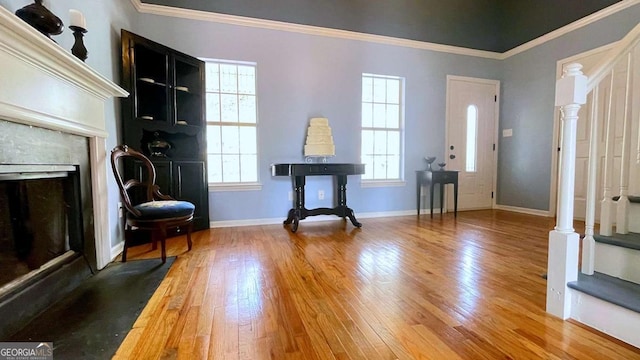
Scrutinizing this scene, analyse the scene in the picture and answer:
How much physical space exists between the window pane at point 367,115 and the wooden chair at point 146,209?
102 inches

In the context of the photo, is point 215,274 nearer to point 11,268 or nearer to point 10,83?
point 11,268

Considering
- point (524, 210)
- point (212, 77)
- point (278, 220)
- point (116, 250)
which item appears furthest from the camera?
point (524, 210)

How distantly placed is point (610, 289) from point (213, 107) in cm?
368

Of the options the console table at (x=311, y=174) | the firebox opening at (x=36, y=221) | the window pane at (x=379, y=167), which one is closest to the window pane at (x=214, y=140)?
the console table at (x=311, y=174)

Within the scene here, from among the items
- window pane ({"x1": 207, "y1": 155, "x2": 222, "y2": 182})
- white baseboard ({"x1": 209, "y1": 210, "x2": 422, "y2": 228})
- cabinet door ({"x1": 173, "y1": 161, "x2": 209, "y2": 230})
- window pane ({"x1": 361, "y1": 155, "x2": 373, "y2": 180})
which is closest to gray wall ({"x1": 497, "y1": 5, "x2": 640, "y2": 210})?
white baseboard ({"x1": 209, "y1": 210, "x2": 422, "y2": 228})

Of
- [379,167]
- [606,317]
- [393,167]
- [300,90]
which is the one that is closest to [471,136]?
[393,167]

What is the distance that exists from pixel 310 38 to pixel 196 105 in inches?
65.1

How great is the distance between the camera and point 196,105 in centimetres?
320

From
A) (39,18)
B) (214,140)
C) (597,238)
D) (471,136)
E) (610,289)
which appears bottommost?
(610,289)

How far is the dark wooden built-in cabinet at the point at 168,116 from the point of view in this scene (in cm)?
264

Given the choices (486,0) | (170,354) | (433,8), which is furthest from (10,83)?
(486,0)

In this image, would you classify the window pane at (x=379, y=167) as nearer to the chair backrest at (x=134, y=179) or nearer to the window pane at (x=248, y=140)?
the window pane at (x=248, y=140)

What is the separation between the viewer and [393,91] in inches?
165

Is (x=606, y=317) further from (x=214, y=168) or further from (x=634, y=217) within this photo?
(x=214, y=168)
